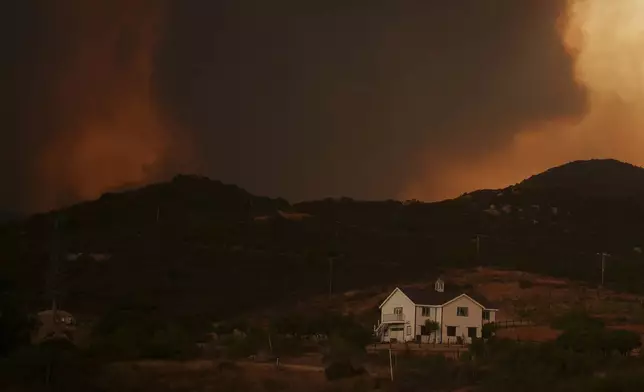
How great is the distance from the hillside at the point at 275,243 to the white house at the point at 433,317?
777 inches

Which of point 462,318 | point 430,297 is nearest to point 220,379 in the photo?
point 430,297

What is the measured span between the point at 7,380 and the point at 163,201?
11021 centimetres

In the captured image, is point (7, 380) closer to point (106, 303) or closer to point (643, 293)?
point (106, 303)

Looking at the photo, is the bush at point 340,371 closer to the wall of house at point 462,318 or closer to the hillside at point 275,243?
the wall of house at point 462,318

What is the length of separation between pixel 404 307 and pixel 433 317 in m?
2.36

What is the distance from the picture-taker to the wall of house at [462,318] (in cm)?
6569

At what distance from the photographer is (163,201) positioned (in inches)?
5797

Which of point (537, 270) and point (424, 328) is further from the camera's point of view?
point (537, 270)

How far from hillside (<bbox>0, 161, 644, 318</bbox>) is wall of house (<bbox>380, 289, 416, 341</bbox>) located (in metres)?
18.5

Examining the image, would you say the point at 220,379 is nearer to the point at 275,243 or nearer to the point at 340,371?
the point at 340,371

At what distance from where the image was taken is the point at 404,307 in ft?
219

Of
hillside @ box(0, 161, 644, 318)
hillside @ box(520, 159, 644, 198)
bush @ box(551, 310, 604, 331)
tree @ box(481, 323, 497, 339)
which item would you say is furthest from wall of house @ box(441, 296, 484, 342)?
hillside @ box(520, 159, 644, 198)

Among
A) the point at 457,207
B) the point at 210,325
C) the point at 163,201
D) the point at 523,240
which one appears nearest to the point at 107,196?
the point at 163,201

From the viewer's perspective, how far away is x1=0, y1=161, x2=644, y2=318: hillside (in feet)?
298
